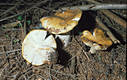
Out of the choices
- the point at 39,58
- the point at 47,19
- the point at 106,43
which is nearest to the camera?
the point at 39,58

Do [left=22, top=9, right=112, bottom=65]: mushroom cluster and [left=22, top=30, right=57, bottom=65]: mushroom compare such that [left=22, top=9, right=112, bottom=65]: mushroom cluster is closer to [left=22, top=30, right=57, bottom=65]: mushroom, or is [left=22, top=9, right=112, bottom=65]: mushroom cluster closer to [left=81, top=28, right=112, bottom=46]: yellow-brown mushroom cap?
[left=22, top=30, right=57, bottom=65]: mushroom

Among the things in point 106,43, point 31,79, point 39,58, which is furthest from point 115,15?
point 31,79

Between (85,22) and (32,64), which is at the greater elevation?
(85,22)

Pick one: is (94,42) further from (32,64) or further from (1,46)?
(1,46)

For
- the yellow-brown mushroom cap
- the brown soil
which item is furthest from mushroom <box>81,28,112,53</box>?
the brown soil

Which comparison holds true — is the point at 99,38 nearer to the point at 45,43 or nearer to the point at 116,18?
the point at 45,43

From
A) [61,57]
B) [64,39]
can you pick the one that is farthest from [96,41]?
[61,57]
